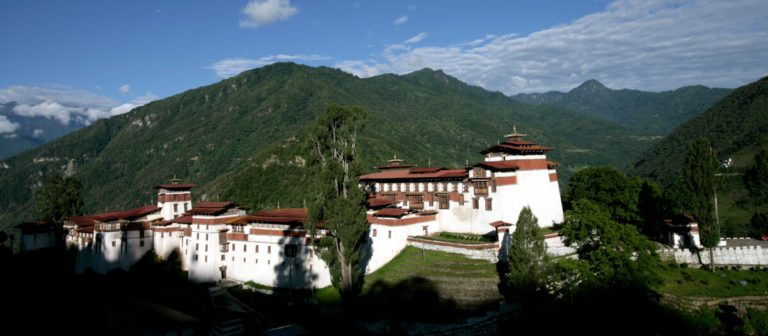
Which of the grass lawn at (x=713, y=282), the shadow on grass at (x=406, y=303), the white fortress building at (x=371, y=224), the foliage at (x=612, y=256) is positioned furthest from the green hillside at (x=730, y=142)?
the shadow on grass at (x=406, y=303)

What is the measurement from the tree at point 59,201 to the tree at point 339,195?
50.7 m

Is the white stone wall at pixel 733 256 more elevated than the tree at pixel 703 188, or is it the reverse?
the tree at pixel 703 188

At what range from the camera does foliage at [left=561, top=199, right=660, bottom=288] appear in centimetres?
2853

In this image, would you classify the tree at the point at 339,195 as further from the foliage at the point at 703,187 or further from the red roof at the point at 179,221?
the foliage at the point at 703,187

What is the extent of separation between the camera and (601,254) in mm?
29500

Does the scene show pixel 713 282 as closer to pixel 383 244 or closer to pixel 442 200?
pixel 442 200

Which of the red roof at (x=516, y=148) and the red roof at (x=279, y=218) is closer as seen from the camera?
the red roof at (x=279, y=218)

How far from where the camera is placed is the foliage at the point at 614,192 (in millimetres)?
41969

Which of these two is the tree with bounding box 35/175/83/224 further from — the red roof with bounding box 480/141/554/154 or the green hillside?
the green hillside

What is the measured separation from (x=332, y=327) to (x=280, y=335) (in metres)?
5.14

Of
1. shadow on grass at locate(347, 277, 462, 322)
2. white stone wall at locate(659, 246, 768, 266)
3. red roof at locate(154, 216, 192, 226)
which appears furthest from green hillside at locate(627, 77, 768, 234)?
red roof at locate(154, 216, 192, 226)

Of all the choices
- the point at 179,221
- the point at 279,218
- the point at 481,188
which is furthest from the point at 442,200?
the point at 179,221

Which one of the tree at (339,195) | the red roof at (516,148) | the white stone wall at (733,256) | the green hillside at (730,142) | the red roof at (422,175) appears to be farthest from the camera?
the green hillside at (730,142)

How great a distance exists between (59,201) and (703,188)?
84.2m
